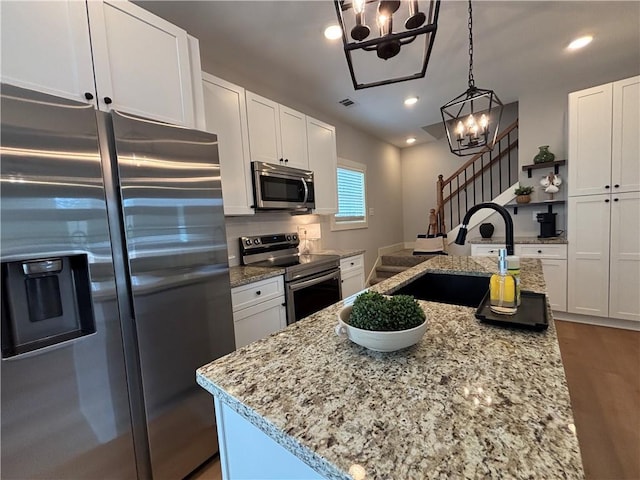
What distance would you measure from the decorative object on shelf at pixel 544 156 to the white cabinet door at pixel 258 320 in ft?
11.7

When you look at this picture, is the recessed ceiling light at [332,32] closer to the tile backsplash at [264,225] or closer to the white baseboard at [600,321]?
the tile backsplash at [264,225]

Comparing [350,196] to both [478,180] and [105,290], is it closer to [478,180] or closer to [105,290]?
[478,180]

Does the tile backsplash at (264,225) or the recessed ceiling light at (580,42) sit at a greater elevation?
the recessed ceiling light at (580,42)

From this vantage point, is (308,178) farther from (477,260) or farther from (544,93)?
(544,93)

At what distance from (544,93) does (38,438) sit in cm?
517

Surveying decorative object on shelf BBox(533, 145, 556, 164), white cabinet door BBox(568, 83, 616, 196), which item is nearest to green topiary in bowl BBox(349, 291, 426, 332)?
white cabinet door BBox(568, 83, 616, 196)

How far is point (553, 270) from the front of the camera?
3176 millimetres

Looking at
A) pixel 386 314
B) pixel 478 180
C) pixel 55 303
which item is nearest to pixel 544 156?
pixel 478 180

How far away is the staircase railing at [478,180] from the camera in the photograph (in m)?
4.79

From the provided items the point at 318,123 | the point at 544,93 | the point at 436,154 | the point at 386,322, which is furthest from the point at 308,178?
the point at 436,154

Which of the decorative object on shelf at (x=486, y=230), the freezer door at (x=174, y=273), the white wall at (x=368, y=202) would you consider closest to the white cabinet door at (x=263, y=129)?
the white wall at (x=368, y=202)

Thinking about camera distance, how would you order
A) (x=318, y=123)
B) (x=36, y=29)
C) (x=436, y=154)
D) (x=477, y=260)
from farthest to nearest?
(x=436, y=154)
(x=318, y=123)
(x=477, y=260)
(x=36, y=29)

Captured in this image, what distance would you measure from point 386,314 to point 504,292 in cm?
55

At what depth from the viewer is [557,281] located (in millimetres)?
3160
